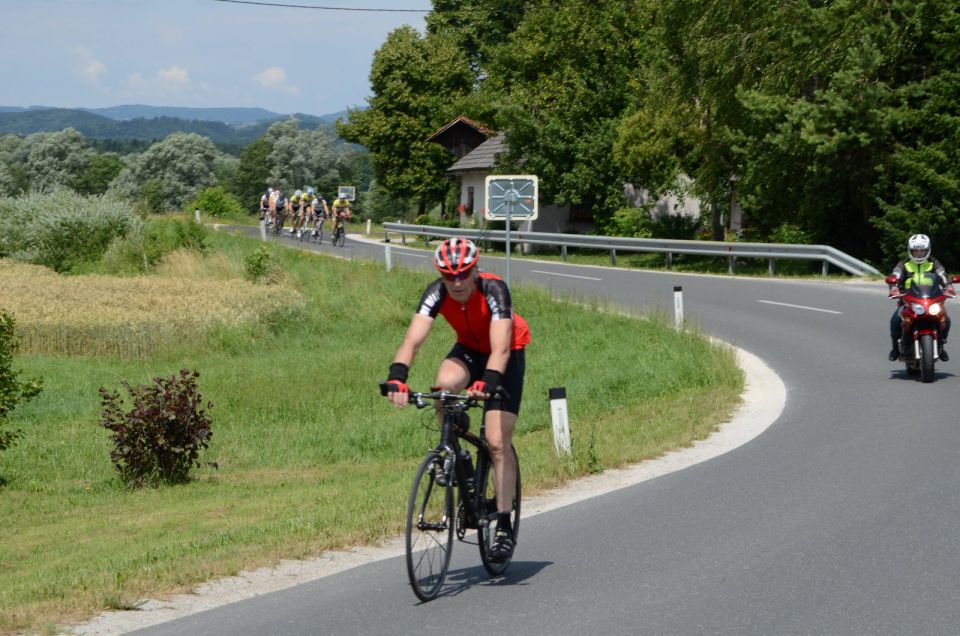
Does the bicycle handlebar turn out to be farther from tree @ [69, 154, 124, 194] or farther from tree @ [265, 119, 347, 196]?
tree @ [265, 119, 347, 196]

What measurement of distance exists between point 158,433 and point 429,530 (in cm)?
799

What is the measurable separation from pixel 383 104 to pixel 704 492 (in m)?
71.3

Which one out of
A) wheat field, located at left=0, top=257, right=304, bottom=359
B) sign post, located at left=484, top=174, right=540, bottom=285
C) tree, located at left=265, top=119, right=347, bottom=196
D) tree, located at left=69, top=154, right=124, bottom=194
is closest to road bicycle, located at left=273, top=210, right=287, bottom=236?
wheat field, located at left=0, top=257, right=304, bottom=359

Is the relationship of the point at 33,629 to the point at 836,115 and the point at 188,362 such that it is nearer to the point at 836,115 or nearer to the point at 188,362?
the point at 188,362

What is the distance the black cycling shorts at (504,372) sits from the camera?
22.1 ft

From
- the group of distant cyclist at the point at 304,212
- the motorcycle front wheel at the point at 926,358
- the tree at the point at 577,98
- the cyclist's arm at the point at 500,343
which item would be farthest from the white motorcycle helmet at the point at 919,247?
the group of distant cyclist at the point at 304,212

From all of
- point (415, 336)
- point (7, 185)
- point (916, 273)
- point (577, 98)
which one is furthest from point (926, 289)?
point (7, 185)

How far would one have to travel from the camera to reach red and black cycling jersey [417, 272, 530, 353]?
6559 mm

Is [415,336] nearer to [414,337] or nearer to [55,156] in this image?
[414,337]

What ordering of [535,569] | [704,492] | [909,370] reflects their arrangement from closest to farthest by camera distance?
[535,569]
[704,492]
[909,370]

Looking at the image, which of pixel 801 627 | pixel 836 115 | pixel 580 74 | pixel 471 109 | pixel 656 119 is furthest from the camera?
pixel 471 109

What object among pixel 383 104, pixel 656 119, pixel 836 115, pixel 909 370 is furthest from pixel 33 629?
pixel 383 104

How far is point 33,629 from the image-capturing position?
236 inches

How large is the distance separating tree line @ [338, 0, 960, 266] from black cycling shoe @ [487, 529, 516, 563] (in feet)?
80.3
